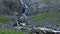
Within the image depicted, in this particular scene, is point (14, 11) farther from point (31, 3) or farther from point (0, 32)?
point (0, 32)

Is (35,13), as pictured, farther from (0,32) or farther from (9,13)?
(0,32)

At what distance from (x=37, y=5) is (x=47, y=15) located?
7474 millimetres

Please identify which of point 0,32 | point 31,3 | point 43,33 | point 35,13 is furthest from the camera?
point 31,3

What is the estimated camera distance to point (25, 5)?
58.8m

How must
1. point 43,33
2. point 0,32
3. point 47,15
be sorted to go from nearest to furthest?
Answer: 1. point 0,32
2. point 43,33
3. point 47,15

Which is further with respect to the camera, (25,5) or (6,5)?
(25,5)

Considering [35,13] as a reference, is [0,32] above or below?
above

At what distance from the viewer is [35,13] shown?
5591 cm

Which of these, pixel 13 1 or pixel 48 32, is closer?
pixel 48 32

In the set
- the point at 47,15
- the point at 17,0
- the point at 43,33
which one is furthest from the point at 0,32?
the point at 17,0

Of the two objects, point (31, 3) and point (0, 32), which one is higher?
point (0, 32)

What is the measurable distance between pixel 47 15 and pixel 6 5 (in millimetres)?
10477

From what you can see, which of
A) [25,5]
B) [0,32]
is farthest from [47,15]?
[0,32]

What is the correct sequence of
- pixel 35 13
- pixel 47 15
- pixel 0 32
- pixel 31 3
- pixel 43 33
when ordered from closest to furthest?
pixel 0 32
pixel 43 33
pixel 47 15
pixel 35 13
pixel 31 3
